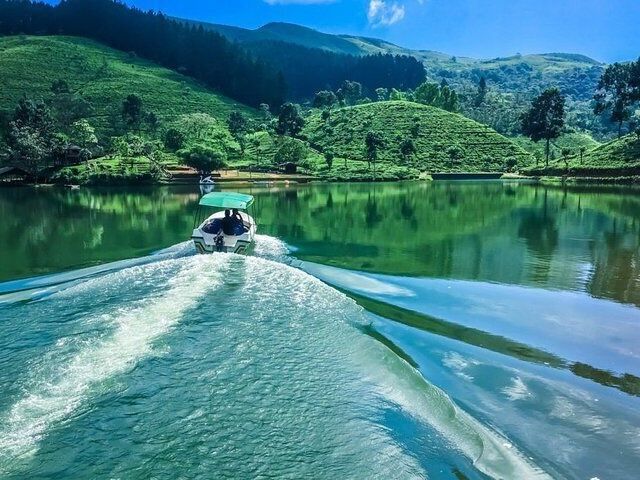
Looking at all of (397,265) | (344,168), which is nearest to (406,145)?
(344,168)

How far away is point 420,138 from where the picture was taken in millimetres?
133500

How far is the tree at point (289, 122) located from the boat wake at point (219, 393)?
12672 centimetres

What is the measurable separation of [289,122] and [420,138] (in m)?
36.9

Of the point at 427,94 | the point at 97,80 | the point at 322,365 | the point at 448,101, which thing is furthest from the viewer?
the point at 427,94

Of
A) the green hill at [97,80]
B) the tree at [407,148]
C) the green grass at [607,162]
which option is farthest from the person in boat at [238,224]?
the green hill at [97,80]

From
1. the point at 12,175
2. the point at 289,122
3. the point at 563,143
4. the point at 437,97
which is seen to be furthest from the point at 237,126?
the point at 563,143

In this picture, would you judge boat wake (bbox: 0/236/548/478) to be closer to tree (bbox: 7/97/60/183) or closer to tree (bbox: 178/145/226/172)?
tree (bbox: 178/145/226/172)

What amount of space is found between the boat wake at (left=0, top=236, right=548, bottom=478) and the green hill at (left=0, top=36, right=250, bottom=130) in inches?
5275

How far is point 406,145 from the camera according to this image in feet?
381

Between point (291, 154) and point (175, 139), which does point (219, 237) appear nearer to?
point (291, 154)

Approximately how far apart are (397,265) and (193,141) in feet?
331

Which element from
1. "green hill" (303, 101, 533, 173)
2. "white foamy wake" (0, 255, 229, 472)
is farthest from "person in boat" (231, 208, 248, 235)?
"green hill" (303, 101, 533, 173)

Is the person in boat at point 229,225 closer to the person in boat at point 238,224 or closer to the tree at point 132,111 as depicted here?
the person in boat at point 238,224

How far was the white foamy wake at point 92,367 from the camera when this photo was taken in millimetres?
9367
